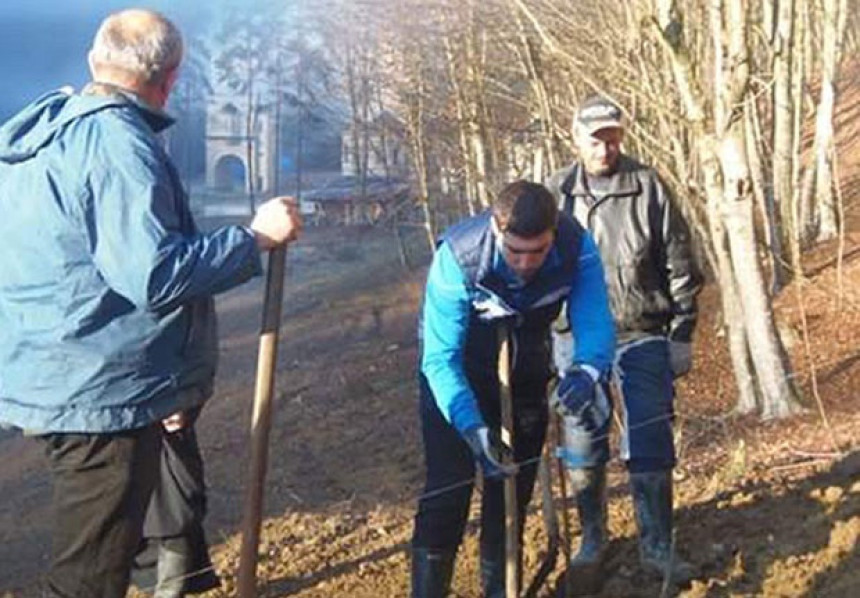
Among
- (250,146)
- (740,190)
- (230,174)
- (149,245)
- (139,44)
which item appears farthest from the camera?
(250,146)

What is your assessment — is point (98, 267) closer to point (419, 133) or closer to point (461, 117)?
point (461, 117)

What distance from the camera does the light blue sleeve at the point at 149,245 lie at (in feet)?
11.5

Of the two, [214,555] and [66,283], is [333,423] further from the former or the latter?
[66,283]

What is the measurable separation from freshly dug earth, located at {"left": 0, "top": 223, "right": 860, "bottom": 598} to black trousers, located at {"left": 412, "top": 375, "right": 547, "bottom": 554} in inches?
25.6

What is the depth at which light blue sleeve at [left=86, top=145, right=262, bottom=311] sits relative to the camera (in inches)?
137

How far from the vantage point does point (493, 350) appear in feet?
15.1

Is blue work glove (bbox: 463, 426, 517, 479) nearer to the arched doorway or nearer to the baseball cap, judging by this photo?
the baseball cap

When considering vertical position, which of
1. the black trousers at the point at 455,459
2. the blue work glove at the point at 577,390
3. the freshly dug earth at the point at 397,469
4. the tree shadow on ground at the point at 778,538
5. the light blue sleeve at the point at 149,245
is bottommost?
the freshly dug earth at the point at 397,469

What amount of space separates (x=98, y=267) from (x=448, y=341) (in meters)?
1.23

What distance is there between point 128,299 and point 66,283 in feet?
0.57

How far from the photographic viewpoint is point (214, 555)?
7.33 meters

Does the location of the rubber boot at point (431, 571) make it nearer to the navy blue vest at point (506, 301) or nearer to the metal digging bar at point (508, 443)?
the metal digging bar at point (508, 443)

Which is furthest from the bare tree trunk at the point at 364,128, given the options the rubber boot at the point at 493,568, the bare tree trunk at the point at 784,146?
the rubber boot at the point at 493,568

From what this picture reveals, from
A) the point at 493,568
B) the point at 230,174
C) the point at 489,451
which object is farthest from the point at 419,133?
the point at 489,451
